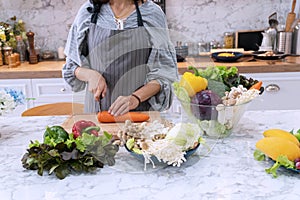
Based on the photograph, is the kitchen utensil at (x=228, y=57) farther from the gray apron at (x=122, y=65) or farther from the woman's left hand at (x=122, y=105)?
the woman's left hand at (x=122, y=105)

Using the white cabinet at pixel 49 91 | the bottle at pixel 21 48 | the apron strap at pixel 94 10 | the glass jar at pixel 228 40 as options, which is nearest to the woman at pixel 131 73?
the apron strap at pixel 94 10

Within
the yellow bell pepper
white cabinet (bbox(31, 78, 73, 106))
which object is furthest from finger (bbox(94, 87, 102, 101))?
white cabinet (bbox(31, 78, 73, 106))

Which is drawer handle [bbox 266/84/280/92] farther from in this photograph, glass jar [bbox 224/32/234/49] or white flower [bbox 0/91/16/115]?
white flower [bbox 0/91/16/115]

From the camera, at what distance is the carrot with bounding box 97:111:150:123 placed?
119 centimetres

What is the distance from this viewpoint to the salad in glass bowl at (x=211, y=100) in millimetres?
1134

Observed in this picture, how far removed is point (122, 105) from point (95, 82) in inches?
5.6

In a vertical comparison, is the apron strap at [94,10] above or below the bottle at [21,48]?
above

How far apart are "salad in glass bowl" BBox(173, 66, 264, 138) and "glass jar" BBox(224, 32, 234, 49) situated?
5.89 ft

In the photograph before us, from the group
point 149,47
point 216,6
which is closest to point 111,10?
point 149,47

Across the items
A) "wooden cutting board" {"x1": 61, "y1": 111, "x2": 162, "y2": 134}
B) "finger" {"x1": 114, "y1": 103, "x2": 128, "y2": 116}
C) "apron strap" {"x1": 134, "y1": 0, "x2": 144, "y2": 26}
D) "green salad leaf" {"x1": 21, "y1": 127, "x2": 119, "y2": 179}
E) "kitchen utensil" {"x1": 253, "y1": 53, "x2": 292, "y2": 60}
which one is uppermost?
"apron strap" {"x1": 134, "y1": 0, "x2": 144, "y2": 26}

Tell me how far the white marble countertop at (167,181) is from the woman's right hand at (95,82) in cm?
21

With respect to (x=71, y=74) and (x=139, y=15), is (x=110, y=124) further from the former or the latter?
(x=139, y=15)

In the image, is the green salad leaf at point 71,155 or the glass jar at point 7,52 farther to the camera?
the glass jar at point 7,52

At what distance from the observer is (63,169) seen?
1.00 metres
